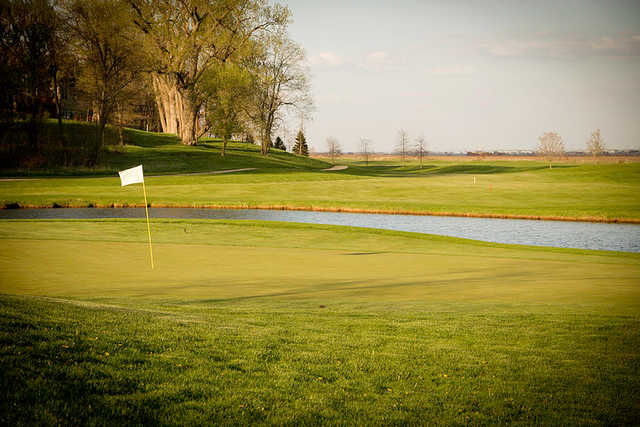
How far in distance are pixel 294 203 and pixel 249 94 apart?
41733 mm

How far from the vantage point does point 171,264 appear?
1335 centimetres

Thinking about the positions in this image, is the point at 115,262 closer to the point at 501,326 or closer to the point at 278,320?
the point at 278,320

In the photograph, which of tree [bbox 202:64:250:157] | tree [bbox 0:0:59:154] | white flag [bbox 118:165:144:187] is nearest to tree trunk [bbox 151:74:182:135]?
tree [bbox 202:64:250:157]

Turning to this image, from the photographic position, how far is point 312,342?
6820 mm

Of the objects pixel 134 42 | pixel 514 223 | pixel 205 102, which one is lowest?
pixel 514 223

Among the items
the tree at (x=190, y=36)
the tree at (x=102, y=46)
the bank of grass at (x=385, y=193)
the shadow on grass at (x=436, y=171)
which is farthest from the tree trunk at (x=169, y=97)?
the shadow on grass at (x=436, y=171)

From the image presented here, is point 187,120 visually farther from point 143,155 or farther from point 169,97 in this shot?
point 143,155

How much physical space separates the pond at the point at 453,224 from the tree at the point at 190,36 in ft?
117

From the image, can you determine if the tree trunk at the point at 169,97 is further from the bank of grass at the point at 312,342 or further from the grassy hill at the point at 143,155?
the bank of grass at the point at 312,342

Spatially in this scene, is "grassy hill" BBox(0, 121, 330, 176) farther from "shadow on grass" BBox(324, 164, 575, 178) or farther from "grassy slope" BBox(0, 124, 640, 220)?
"shadow on grass" BBox(324, 164, 575, 178)

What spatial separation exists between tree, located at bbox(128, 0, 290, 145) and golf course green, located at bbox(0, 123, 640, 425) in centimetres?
4688

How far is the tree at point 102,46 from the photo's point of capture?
50031 millimetres

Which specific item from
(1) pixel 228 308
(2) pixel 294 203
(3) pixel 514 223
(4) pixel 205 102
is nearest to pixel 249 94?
(4) pixel 205 102

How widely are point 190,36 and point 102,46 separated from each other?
466 inches
